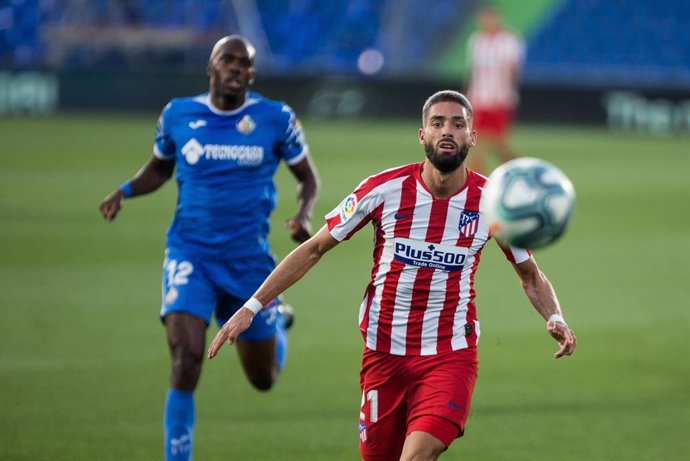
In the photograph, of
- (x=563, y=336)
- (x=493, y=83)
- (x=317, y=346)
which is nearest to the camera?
(x=563, y=336)

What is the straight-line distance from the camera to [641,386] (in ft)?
30.9

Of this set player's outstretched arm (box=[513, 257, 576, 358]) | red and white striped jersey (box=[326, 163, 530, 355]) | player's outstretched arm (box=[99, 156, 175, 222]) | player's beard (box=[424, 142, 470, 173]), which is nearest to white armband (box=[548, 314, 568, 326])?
player's outstretched arm (box=[513, 257, 576, 358])

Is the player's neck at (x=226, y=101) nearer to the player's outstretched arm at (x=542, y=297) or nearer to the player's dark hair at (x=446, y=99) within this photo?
the player's dark hair at (x=446, y=99)

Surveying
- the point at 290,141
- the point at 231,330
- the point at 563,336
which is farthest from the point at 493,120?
the point at 231,330

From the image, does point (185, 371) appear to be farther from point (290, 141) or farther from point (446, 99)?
point (446, 99)

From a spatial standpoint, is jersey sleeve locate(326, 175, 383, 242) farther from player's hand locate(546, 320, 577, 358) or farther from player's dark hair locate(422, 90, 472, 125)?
player's hand locate(546, 320, 577, 358)

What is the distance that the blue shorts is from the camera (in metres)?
7.25

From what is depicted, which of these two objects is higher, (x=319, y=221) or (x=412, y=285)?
(x=319, y=221)

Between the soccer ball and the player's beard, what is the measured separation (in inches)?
15.1

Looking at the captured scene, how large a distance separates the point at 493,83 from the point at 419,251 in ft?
59.9

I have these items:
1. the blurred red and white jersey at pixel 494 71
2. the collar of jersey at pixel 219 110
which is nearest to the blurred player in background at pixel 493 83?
the blurred red and white jersey at pixel 494 71

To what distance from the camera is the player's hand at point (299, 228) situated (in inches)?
292

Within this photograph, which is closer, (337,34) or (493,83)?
(493,83)

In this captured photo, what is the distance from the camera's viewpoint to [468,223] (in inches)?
232
